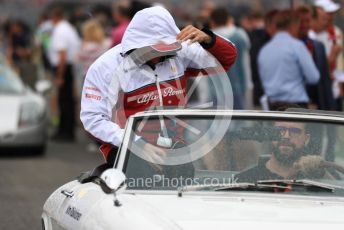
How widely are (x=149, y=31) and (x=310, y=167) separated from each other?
5.17 feet

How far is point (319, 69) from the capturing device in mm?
12367

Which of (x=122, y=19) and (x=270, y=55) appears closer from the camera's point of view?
(x=270, y=55)

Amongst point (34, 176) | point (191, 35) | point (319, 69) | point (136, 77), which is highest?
point (191, 35)

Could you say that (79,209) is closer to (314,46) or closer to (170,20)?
(170,20)

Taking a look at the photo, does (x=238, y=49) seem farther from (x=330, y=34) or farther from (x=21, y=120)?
(x=21, y=120)

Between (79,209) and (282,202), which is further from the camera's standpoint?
(79,209)

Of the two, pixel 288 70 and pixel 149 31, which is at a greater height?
pixel 149 31

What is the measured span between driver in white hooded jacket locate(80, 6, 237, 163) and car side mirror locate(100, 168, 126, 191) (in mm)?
1173

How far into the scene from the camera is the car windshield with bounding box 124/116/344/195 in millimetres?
6117

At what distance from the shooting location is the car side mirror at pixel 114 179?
5543 millimetres

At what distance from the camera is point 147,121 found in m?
6.35

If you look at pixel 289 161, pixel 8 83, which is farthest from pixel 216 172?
pixel 8 83

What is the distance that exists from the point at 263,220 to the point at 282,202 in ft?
1.59

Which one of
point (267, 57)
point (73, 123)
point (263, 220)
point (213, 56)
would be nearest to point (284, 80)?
point (267, 57)
